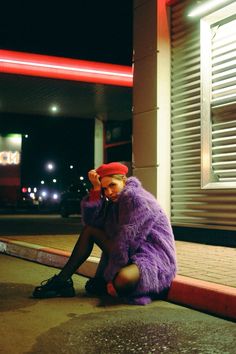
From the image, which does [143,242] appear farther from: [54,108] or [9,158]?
[9,158]

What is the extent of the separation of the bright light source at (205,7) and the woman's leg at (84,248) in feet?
16.0

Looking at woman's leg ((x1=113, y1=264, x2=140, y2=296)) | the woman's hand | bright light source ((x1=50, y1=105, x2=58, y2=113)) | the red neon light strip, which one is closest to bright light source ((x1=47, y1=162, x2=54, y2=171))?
bright light source ((x1=50, y1=105, x2=58, y2=113))

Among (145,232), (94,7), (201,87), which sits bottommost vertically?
(145,232)

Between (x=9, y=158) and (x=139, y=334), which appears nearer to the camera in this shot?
(x=139, y=334)

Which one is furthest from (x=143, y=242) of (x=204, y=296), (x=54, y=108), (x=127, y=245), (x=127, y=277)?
(x=54, y=108)

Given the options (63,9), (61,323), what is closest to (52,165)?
(63,9)

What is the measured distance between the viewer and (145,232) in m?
4.68

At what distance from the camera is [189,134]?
29.9ft

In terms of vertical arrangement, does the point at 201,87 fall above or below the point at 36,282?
above

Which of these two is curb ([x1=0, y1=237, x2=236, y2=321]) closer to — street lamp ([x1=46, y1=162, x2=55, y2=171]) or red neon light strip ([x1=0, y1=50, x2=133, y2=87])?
red neon light strip ([x1=0, y1=50, x2=133, y2=87])

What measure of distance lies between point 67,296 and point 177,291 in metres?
1.06

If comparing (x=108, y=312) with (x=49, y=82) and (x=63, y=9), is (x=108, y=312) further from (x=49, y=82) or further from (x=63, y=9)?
(x=63, y=9)

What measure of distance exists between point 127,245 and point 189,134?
480 cm

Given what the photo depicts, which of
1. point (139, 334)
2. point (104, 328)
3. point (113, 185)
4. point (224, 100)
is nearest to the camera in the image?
point (139, 334)
